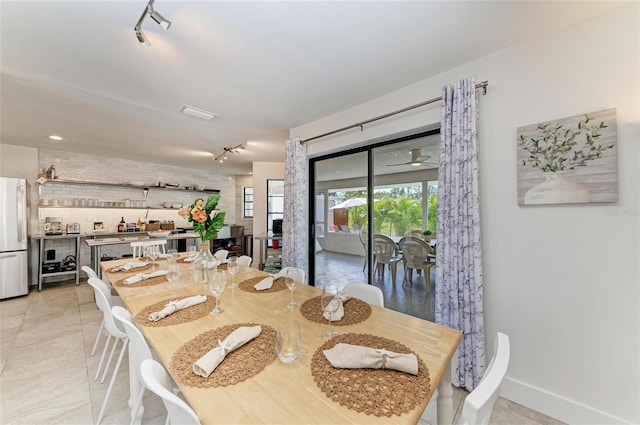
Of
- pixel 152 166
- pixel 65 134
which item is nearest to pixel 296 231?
pixel 65 134

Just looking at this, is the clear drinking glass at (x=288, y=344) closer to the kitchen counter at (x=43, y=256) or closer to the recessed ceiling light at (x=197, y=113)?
the recessed ceiling light at (x=197, y=113)

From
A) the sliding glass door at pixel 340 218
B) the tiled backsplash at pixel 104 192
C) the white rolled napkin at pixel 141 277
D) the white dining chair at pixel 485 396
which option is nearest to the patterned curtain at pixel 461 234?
the sliding glass door at pixel 340 218

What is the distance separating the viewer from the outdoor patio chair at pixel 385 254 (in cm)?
290

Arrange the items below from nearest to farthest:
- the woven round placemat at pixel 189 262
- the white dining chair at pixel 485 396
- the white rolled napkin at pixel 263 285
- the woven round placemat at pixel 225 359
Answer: the white dining chair at pixel 485 396 → the woven round placemat at pixel 225 359 → the white rolled napkin at pixel 263 285 → the woven round placemat at pixel 189 262

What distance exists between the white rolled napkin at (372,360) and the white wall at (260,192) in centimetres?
473

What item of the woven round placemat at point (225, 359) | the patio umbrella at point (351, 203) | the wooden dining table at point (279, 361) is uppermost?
the patio umbrella at point (351, 203)

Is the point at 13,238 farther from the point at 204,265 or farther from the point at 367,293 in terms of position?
the point at 367,293

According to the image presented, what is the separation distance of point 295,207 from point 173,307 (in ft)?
7.33

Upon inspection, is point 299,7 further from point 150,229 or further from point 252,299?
point 150,229

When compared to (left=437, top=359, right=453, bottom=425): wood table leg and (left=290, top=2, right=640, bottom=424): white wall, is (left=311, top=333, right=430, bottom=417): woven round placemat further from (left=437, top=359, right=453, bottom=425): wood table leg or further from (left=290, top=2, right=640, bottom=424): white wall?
(left=290, top=2, right=640, bottom=424): white wall

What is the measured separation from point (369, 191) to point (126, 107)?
3.06 metres

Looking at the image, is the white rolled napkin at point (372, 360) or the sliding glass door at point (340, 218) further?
the sliding glass door at point (340, 218)

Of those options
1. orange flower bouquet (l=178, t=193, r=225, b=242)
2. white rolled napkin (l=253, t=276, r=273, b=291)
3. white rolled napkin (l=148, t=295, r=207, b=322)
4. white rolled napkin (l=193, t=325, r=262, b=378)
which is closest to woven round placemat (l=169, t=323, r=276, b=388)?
white rolled napkin (l=193, t=325, r=262, b=378)

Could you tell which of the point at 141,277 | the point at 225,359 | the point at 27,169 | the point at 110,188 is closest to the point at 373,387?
the point at 225,359
